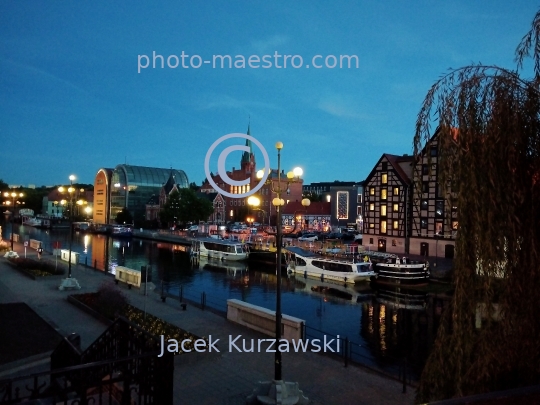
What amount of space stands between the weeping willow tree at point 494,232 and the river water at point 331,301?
7.92 metres

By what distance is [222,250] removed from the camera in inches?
2125

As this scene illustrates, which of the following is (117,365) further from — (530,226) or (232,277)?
(232,277)

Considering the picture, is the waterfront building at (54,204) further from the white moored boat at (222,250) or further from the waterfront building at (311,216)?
the white moored boat at (222,250)

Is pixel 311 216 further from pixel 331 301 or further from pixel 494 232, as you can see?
pixel 494 232

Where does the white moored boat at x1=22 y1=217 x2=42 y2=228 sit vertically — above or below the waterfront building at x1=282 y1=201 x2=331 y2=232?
below

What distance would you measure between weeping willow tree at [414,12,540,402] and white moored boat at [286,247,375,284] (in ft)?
108

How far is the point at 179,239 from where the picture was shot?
73.2 metres

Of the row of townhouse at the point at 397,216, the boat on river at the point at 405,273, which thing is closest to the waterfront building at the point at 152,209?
the row of townhouse at the point at 397,216

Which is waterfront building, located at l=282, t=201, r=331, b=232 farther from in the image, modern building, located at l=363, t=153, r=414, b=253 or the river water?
the river water

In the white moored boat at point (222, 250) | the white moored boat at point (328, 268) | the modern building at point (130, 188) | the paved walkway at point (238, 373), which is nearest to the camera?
the paved walkway at point (238, 373)

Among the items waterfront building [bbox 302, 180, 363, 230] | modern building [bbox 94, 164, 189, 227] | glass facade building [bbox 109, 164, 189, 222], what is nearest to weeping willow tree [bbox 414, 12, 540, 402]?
waterfront building [bbox 302, 180, 363, 230]

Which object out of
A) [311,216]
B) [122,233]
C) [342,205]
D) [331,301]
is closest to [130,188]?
[122,233]

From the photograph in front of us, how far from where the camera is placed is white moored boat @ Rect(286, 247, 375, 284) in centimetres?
3788

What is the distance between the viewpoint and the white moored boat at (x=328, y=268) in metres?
37.9
